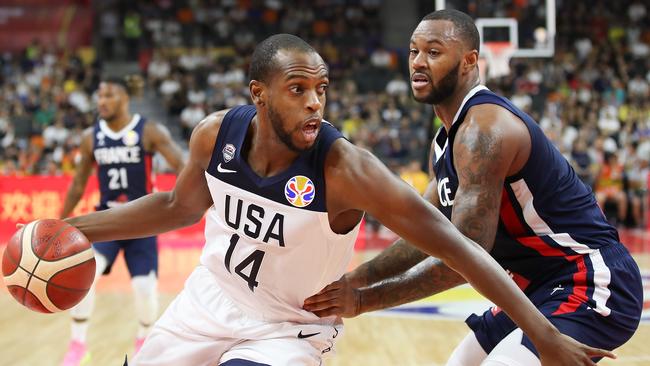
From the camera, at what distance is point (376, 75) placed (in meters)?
20.4

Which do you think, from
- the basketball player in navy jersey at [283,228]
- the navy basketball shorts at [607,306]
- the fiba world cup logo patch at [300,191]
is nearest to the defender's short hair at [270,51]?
the basketball player in navy jersey at [283,228]

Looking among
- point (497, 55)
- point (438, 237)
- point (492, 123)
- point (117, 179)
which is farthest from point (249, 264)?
point (497, 55)

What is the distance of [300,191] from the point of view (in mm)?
2916

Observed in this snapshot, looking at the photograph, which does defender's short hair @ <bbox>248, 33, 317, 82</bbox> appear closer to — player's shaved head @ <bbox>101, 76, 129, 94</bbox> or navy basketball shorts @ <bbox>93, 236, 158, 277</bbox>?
navy basketball shorts @ <bbox>93, 236, 158, 277</bbox>

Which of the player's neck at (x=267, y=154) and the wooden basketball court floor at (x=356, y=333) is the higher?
the player's neck at (x=267, y=154)

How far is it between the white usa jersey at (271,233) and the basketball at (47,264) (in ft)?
1.79

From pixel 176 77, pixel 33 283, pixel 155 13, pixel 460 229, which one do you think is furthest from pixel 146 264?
pixel 155 13

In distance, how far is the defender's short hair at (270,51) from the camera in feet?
9.43

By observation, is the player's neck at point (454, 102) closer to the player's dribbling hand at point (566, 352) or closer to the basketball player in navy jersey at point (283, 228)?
the basketball player in navy jersey at point (283, 228)

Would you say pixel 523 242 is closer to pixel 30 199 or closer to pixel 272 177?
pixel 272 177

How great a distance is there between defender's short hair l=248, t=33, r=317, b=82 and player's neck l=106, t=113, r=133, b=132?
390cm

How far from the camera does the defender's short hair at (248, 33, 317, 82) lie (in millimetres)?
2875

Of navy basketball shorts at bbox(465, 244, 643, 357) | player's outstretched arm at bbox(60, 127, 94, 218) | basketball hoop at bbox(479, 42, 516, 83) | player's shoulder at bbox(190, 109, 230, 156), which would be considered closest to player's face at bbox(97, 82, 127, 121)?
player's outstretched arm at bbox(60, 127, 94, 218)

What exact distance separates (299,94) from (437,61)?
871 mm
